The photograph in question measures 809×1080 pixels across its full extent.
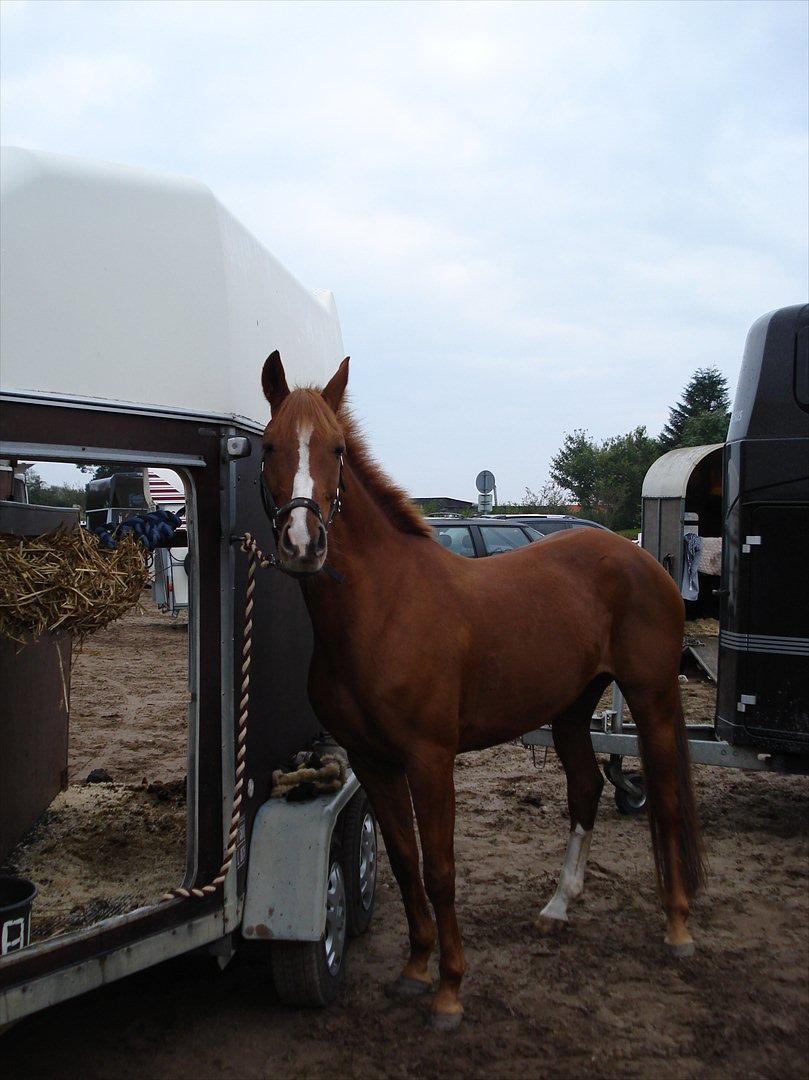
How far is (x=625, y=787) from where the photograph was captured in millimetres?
5738

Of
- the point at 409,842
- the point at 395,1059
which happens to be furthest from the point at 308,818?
the point at 395,1059

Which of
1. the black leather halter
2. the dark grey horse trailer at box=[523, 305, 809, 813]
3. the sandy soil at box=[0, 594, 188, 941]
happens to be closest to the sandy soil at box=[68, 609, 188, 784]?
the sandy soil at box=[0, 594, 188, 941]

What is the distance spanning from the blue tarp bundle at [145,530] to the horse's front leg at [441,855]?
1211mm

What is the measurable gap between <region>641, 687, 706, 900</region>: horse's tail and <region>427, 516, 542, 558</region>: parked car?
7.02 m

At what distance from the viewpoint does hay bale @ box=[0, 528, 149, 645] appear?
9.14 feet

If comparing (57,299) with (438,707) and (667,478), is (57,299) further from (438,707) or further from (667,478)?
(667,478)

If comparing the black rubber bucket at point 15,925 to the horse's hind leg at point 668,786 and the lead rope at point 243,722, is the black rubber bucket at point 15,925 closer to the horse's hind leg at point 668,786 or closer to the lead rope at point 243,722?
the lead rope at point 243,722

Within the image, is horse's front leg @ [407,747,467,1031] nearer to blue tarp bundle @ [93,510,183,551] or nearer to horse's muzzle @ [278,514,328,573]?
horse's muzzle @ [278,514,328,573]

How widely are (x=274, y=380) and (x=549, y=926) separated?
2.69 m

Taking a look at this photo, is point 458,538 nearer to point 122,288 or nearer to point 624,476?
point 122,288

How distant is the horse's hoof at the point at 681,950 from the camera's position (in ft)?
12.6

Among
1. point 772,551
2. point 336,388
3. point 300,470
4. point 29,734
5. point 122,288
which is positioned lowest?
point 29,734

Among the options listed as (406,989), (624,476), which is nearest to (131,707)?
(406,989)

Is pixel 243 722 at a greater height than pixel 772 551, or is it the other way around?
pixel 772 551
